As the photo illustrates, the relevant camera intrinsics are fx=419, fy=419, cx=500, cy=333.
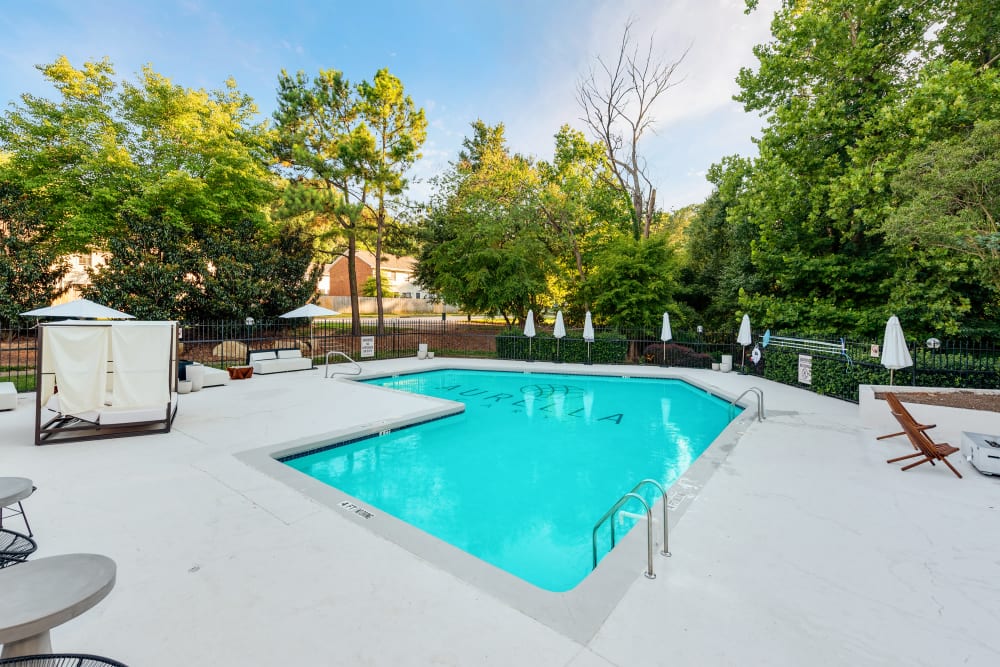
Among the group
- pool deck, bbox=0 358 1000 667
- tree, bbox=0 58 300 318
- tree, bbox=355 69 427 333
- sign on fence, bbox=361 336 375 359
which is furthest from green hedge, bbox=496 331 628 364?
tree, bbox=0 58 300 318

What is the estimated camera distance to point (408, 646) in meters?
2.56

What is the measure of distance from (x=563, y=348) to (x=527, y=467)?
11.1 metres

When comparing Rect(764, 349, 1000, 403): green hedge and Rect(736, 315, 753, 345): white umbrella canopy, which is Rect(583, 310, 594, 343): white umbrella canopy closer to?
Rect(736, 315, 753, 345): white umbrella canopy

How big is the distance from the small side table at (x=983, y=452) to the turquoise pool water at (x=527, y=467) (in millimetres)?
3550

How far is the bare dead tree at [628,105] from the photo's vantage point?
20.6 meters

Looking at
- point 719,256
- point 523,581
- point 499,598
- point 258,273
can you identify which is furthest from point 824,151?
point 258,273

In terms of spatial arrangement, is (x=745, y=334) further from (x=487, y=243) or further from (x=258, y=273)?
(x=258, y=273)

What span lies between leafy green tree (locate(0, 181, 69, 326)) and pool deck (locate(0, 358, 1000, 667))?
15405mm

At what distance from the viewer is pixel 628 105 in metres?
21.6

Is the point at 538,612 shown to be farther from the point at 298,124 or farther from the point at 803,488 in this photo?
the point at 298,124

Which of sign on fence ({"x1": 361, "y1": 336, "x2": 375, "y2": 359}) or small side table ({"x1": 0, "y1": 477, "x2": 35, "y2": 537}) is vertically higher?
sign on fence ({"x1": 361, "y1": 336, "x2": 375, "y2": 359})

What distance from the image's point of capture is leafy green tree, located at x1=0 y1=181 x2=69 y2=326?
1553 cm

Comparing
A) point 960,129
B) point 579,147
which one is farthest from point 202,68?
point 960,129

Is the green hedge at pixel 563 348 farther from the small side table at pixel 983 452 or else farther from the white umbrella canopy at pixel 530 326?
the small side table at pixel 983 452
